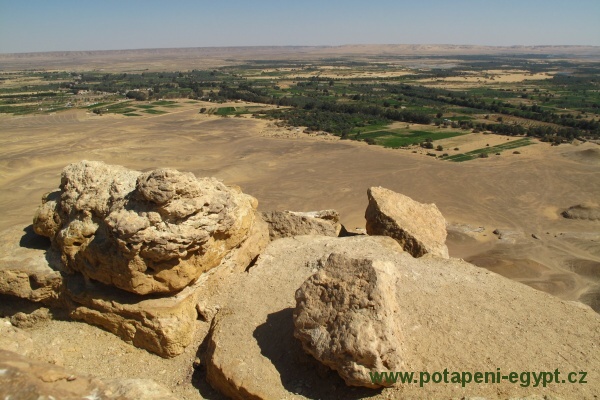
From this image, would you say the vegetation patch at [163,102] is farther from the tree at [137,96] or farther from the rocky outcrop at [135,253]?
the rocky outcrop at [135,253]

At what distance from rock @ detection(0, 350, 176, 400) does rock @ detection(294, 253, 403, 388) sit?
270 centimetres

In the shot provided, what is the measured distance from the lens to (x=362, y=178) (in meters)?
35.8

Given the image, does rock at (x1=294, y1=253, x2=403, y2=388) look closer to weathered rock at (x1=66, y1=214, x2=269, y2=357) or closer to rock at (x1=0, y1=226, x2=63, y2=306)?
weathered rock at (x1=66, y1=214, x2=269, y2=357)

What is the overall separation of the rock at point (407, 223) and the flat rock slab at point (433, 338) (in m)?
2.32

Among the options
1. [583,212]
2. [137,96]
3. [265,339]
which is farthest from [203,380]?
[137,96]

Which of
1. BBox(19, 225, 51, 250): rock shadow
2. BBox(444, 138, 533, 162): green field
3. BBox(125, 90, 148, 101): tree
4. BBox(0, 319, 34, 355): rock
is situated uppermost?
BBox(125, 90, 148, 101): tree

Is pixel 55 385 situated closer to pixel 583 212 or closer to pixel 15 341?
pixel 15 341

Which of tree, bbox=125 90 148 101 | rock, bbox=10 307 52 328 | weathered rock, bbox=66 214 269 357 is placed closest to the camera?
weathered rock, bbox=66 214 269 357

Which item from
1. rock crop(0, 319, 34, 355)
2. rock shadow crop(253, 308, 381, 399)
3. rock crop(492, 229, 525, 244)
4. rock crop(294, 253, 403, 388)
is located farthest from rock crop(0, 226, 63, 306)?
rock crop(492, 229, 525, 244)

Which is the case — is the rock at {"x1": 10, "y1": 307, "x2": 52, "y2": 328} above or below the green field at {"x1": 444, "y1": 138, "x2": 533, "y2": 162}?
above

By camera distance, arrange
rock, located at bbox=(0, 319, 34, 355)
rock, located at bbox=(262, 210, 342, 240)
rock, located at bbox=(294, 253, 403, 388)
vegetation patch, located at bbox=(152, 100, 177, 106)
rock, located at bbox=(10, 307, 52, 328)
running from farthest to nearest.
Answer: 1. vegetation patch, located at bbox=(152, 100, 177, 106)
2. rock, located at bbox=(262, 210, 342, 240)
3. rock, located at bbox=(10, 307, 52, 328)
4. rock, located at bbox=(0, 319, 34, 355)
5. rock, located at bbox=(294, 253, 403, 388)

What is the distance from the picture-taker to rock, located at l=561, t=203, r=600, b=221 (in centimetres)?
2672

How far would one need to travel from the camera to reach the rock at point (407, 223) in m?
13.5

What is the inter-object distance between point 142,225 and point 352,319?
462 cm
